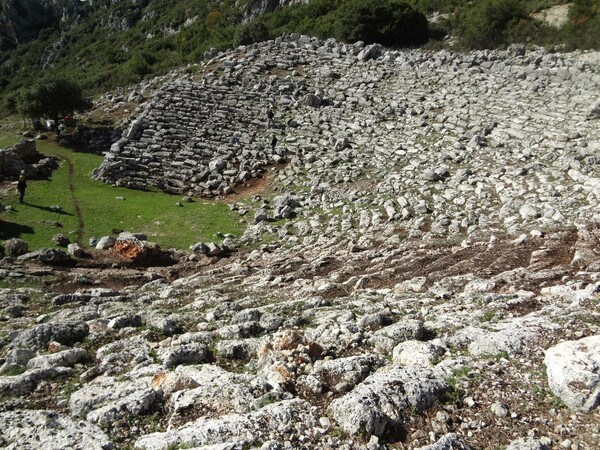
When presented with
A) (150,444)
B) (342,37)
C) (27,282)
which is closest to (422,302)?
(150,444)

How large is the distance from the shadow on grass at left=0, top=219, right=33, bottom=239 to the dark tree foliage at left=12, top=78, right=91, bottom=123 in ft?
55.2

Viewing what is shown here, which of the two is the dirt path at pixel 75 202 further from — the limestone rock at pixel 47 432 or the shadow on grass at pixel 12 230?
the limestone rock at pixel 47 432

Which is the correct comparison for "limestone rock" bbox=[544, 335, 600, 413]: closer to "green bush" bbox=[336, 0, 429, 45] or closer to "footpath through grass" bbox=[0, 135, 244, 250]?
"footpath through grass" bbox=[0, 135, 244, 250]

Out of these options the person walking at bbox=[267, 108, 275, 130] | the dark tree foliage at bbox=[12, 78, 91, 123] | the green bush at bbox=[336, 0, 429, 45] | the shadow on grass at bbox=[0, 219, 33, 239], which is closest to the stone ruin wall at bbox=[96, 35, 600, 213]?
the person walking at bbox=[267, 108, 275, 130]

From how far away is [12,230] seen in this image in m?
18.6

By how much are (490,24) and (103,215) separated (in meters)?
32.3

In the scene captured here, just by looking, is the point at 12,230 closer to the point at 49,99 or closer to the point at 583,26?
the point at 49,99

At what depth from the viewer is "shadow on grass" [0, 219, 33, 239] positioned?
18141 mm

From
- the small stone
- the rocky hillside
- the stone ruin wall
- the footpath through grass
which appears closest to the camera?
the small stone

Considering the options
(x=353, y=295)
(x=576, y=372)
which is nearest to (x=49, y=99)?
(x=353, y=295)

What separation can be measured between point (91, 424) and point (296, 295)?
5656 millimetres

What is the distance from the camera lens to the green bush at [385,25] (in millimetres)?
39750

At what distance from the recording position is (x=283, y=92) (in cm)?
3123

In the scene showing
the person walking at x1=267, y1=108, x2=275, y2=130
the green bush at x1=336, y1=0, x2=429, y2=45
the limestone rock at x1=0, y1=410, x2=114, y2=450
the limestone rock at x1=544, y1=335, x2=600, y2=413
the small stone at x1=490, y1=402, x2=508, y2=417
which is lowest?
the person walking at x1=267, y1=108, x2=275, y2=130
